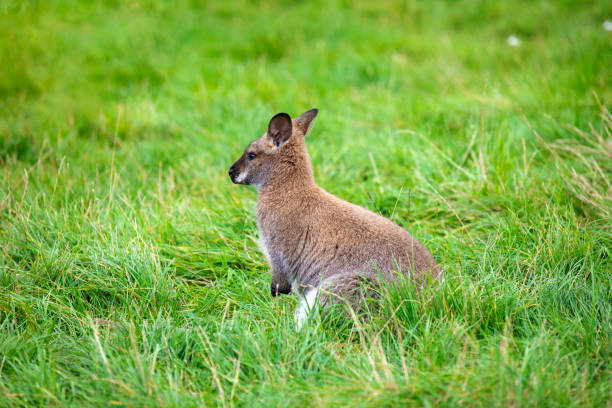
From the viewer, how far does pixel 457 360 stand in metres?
2.59

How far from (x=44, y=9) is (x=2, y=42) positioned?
126cm

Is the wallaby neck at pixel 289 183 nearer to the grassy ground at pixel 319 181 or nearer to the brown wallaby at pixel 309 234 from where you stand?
the brown wallaby at pixel 309 234

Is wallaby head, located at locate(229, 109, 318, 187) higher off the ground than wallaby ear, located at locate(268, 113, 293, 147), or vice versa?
wallaby ear, located at locate(268, 113, 293, 147)

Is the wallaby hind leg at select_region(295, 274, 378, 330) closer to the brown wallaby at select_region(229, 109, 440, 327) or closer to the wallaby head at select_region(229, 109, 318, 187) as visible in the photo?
the brown wallaby at select_region(229, 109, 440, 327)

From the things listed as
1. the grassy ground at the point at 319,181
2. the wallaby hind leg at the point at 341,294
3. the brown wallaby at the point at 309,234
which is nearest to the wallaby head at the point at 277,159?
the brown wallaby at the point at 309,234

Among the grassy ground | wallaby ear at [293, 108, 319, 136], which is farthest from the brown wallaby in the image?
the grassy ground

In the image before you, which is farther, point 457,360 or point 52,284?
point 52,284

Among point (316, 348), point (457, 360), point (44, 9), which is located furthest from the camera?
point (44, 9)

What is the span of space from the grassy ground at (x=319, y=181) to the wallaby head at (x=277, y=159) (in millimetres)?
558

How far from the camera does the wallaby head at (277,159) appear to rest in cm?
378

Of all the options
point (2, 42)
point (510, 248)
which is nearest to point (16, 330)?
point (510, 248)

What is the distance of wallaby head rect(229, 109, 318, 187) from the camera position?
149 inches

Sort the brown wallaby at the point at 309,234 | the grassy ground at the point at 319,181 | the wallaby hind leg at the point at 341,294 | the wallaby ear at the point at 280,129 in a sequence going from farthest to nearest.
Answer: the wallaby ear at the point at 280,129 → the brown wallaby at the point at 309,234 → the wallaby hind leg at the point at 341,294 → the grassy ground at the point at 319,181

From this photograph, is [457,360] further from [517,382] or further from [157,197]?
[157,197]
